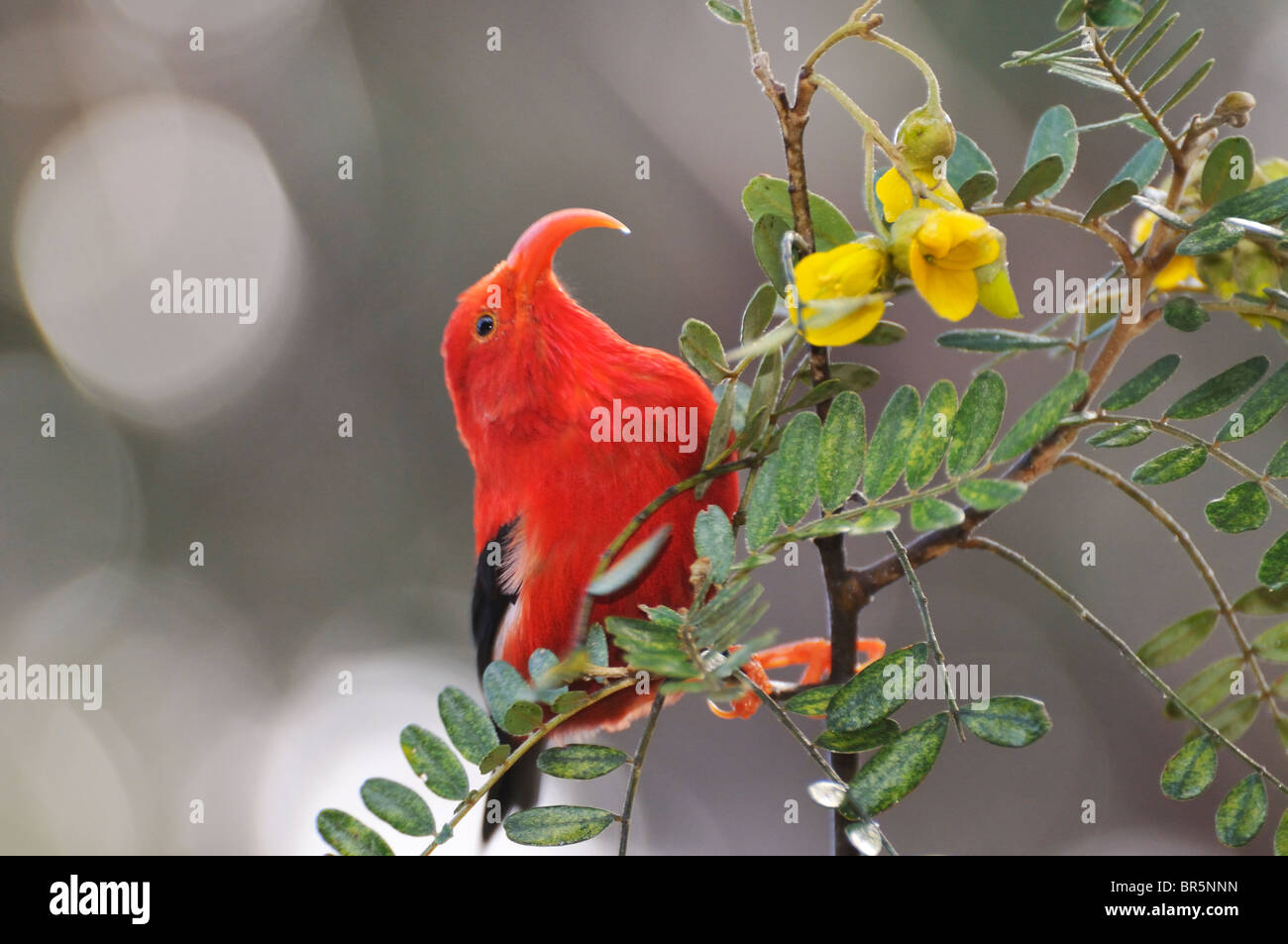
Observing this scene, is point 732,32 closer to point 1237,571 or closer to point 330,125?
point 330,125

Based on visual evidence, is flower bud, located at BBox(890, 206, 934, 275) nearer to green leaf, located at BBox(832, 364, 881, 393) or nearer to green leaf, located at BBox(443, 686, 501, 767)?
green leaf, located at BBox(832, 364, 881, 393)

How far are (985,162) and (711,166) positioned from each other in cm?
92

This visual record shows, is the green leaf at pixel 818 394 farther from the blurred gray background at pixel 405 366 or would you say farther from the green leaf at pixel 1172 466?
the blurred gray background at pixel 405 366

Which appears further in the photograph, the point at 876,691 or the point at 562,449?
the point at 562,449

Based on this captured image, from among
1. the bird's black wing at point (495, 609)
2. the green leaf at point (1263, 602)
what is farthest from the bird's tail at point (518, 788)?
the green leaf at point (1263, 602)

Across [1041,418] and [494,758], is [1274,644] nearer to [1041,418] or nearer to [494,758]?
[1041,418]

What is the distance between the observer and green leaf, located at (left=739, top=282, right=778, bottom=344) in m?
0.64

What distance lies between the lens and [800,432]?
565 mm

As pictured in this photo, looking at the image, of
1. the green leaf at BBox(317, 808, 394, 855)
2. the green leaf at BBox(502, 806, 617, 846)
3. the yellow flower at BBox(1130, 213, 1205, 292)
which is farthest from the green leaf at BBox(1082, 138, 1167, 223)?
the green leaf at BBox(317, 808, 394, 855)

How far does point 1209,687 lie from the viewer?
29.5 inches

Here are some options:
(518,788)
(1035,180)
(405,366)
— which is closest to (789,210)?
(1035,180)

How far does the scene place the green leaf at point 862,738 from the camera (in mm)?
545

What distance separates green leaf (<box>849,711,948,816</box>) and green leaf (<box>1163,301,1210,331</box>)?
11.9 inches

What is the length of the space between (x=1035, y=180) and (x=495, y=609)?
1.73 ft
